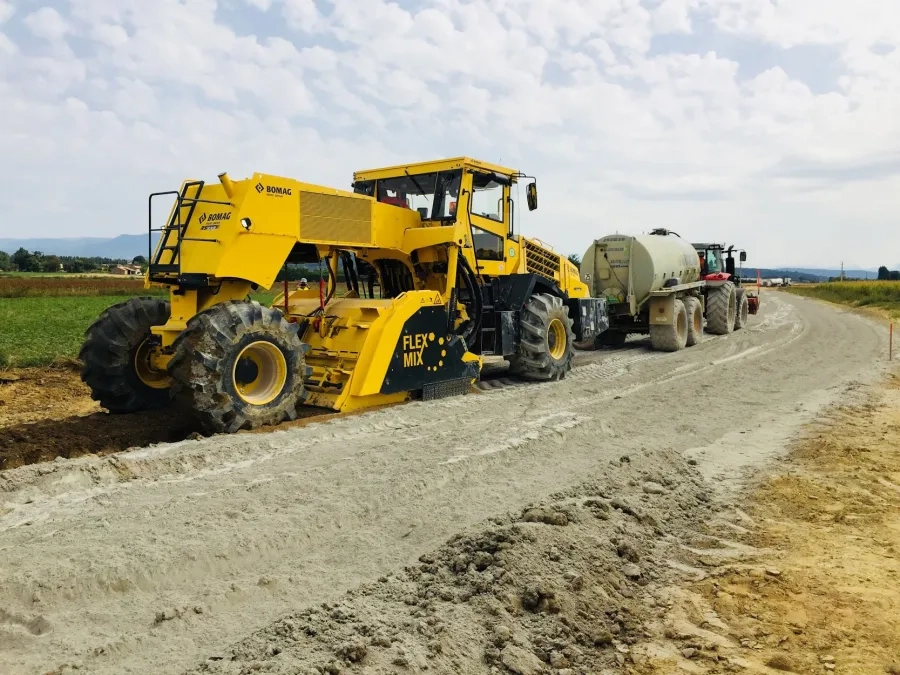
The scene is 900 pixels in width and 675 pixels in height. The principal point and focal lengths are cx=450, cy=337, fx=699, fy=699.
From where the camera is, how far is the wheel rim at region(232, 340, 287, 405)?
7.16m

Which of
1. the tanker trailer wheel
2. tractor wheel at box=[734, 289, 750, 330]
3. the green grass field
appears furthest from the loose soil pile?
tractor wheel at box=[734, 289, 750, 330]

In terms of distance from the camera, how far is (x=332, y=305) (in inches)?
355

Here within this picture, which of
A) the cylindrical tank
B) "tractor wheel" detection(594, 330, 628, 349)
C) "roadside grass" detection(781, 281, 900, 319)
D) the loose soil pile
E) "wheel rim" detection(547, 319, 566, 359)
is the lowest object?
the loose soil pile

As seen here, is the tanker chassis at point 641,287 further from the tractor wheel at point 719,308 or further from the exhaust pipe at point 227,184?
the exhaust pipe at point 227,184

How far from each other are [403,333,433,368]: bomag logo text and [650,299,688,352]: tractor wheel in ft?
27.3

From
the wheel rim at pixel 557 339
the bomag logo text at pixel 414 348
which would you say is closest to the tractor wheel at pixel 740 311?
the wheel rim at pixel 557 339

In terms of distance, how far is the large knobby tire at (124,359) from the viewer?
7723 mm

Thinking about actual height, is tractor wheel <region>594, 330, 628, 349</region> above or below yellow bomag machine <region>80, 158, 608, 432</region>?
below

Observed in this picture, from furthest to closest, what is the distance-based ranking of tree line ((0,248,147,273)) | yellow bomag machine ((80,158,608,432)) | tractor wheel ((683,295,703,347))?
tree line ((0,248,147,273)) < tractor wheel ((683,295,703,347)) < yellow bomag machine ((80,158,608,432))

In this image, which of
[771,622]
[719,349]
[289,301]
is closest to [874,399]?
[719,349]

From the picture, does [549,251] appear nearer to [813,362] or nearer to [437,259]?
[437,259]

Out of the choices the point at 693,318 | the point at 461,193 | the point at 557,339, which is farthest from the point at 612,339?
the point at 461,193

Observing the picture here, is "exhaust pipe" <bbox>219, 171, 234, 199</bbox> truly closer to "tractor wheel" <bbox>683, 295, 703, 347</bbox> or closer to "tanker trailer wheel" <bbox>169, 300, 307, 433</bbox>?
"tanker trailer wheel" <bbox>169, 300, 307, 433</bbox>

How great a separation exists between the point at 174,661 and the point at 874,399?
31.0ft
